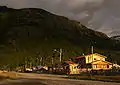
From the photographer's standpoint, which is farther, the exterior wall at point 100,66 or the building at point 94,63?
the exterior wall at point 100,66

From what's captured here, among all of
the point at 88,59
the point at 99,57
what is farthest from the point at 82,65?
the point at 99,57

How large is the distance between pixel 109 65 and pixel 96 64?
401 inches

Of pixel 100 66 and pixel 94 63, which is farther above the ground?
pixel 94 63

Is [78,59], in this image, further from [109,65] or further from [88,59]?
[109,65]

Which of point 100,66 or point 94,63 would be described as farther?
point 100,66

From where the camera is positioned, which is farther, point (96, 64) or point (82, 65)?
point (82, 65)

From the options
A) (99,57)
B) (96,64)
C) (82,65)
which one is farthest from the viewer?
(99,57)

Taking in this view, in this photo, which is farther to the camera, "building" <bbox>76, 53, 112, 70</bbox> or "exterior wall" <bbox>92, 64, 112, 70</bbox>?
"exterior wall" <bbox>92, 64, 112, 70</bbox>

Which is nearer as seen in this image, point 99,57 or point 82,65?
point 82,65

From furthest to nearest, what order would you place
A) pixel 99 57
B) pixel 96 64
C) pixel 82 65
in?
pixel 99 57 → pixel 82 65 → pixel 96 64

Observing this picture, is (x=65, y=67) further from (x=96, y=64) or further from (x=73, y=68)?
(x=96, y=64)

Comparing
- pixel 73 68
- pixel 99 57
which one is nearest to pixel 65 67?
pixel 73 68

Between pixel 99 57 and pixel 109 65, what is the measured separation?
21.3 meters

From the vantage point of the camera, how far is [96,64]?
5861 inches
